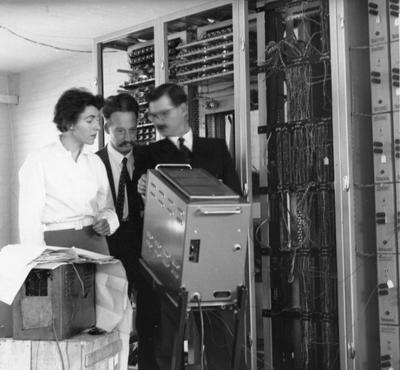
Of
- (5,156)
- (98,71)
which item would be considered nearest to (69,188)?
(98,71)

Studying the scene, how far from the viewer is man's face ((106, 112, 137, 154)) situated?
3.62m

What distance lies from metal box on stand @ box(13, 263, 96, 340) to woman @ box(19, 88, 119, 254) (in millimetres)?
263

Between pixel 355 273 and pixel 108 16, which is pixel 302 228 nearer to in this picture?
pixel 355 273

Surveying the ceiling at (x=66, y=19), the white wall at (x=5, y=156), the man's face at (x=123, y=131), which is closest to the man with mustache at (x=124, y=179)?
the man's face at (x=123, y=131)

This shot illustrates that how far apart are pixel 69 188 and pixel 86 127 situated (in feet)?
0.97

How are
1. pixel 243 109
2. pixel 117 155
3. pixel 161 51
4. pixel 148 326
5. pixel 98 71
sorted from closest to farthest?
1. pixel 148 326
2. pixel 117 155
3. pixel 243 109
4. pixel 161 51
5. pixel 98 71

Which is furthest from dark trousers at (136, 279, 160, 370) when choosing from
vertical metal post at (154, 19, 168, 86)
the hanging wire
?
the hanging wire

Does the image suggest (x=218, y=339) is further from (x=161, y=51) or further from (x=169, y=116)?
(x=161, y=51)

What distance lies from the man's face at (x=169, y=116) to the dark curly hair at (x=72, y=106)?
13.5 inches

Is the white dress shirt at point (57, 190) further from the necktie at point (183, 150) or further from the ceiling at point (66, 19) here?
the ceiling at point (66, 19)

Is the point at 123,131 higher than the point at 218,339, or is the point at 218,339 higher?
the point at 123,131

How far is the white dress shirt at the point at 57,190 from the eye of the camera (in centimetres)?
272

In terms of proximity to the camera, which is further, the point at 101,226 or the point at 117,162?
the point at 117,162

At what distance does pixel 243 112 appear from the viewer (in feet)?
12.4
